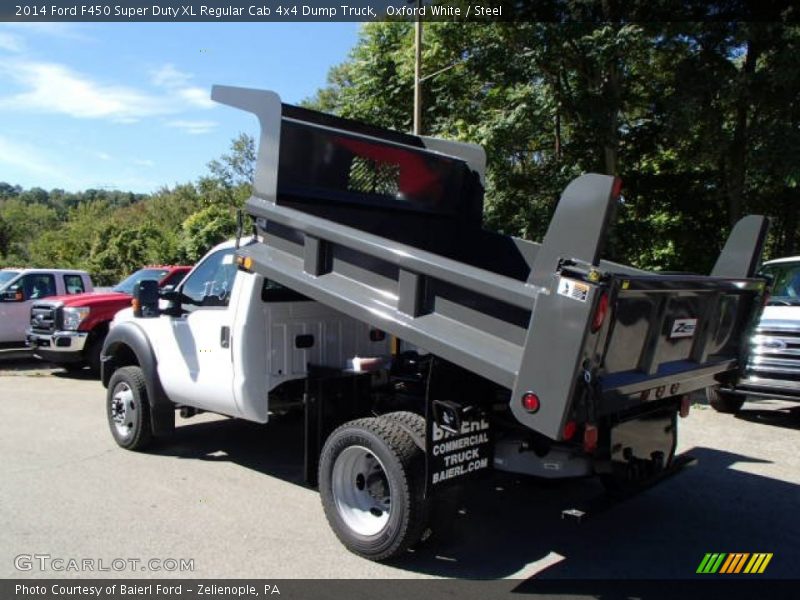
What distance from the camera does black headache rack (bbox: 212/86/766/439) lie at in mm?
3219

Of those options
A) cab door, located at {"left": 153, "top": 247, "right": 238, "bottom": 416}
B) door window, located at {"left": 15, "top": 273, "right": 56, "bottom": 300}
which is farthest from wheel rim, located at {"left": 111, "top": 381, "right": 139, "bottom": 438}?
door window, located at {"left": 15, "top": 273, "right": 56, "bottom": 300}

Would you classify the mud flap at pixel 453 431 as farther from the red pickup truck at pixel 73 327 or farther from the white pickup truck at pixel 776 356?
the red pickup truck at pixel 73 327

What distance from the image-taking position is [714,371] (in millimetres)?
4453

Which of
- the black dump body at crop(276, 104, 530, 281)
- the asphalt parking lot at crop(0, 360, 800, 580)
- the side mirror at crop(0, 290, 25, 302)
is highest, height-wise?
the black dump body at crop(276, 104, 530, 281)

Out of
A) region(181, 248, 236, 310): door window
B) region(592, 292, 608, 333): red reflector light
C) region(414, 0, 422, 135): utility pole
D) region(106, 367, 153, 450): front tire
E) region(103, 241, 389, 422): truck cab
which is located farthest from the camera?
region(414, 0, 422, 135): utility pole

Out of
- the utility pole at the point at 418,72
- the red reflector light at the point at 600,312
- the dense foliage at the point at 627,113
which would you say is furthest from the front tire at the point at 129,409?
the utility pole at the point at 418,72

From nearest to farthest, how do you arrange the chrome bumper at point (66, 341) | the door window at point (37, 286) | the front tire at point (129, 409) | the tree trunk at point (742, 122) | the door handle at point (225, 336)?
the door handle at point (225, 336) → the front tire at point (129, 409) → the chrome bumper at point (66, 341) → the tree trunk at point (742, 122) → the door window at point (37, 286)

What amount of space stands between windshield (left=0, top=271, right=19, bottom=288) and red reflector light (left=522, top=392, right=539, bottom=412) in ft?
43.4

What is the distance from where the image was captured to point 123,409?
21.4ft

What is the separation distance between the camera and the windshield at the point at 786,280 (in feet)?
28.6

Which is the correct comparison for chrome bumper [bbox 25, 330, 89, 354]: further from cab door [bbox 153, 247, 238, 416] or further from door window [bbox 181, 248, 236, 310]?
door window [bbox 181, 248, 236, 310]

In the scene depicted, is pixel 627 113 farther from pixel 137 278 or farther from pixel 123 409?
pixel 123 409

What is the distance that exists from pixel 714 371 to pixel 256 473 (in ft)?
12.7

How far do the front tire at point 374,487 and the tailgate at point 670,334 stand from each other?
1.21 m
